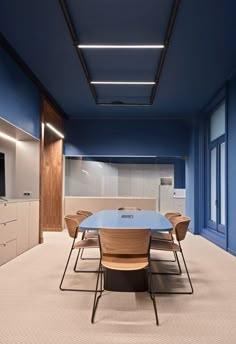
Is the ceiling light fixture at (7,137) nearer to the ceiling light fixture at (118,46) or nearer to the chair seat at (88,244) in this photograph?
the ceiling light fixture at (118,46)

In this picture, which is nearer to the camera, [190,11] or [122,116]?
[190,11]

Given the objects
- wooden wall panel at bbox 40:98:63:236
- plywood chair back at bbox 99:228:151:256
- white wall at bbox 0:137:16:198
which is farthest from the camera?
wooden wall panel at bbox 40:98:63:236

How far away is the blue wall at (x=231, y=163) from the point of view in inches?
213

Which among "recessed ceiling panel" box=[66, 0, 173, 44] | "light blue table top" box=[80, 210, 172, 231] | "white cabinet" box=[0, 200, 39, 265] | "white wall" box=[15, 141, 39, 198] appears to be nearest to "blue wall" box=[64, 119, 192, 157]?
"white wall" box=[15, 141, 39, 198]

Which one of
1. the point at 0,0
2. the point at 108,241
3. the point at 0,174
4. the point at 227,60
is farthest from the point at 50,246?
the point at 227,60

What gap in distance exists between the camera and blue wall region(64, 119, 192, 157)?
8.62m

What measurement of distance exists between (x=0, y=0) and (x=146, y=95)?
3908mm

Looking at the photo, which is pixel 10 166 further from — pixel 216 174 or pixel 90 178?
pixel 216 174

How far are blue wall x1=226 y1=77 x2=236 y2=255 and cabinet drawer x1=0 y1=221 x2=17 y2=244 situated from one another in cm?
382

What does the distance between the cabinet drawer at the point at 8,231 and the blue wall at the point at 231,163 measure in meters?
3.82

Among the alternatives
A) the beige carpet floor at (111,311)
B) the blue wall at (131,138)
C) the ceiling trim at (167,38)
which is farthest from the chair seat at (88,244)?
the blue wall at (131,138)

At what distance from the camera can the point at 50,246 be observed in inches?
235

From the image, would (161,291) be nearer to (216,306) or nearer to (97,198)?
(216,306)

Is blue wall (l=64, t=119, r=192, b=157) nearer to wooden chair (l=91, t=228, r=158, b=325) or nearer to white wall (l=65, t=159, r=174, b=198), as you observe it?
white wall (l=65, t=159, r=174, b=198)
